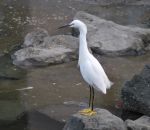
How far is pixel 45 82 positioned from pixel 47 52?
1149 mm

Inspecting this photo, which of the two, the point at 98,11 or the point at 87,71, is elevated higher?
the point at 87,71

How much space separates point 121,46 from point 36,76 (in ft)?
6.80

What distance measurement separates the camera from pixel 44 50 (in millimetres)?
9852

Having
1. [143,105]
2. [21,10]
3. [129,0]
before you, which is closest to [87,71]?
[143,105]

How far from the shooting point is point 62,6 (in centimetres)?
1398

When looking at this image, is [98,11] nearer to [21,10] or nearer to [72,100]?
[21,10]

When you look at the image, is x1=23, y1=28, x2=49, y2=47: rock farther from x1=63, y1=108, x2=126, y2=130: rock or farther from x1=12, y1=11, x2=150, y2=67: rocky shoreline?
x1=63, y1=108, x2=126, y2=130: rock

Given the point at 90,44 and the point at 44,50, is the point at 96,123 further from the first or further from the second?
the point at 90,44

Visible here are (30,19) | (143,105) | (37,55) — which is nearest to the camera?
(143,105)

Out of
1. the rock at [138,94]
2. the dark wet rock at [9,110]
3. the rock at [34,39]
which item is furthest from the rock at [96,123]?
the rock at [34,39]

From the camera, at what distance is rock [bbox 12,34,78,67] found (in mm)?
9453

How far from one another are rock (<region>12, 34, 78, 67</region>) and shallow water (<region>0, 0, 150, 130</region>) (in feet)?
0.54

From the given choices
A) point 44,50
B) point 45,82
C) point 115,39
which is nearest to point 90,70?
point 45,82

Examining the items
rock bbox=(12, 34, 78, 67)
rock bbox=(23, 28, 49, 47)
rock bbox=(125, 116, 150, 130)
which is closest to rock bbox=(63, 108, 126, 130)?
rock bbox=(125, 116, 150, 130)
